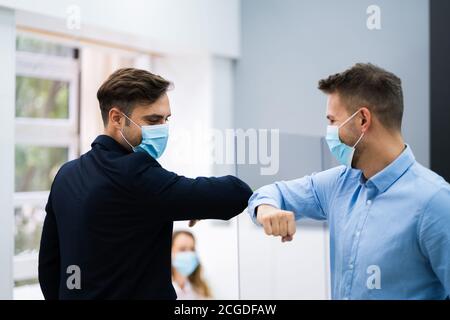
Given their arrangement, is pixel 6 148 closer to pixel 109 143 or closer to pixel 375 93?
pixel 109 143

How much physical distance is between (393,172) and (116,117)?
0.51 m

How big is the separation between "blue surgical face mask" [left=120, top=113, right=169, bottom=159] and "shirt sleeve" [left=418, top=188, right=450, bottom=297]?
48 centimetres

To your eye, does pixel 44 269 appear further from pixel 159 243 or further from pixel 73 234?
pixel 159 243

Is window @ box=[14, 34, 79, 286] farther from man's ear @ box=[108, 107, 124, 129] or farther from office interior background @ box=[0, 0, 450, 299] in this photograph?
man's ear @ box=[108, 107, 124, 129]

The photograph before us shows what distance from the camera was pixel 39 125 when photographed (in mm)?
2443

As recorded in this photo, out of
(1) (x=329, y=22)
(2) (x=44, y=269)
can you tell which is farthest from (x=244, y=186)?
(1) (x=329, y=22)

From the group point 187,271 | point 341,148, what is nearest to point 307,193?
point 341,148

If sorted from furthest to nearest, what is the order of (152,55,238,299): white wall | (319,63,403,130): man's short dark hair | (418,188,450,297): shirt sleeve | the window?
the window < (152,55,238,299): white wall < (319,63,403,130): man's short dark hair < (418,188,450,297): shirt sleeve

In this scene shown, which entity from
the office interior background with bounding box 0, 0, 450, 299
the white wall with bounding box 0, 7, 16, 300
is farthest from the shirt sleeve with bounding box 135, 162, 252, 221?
the white wall with bounding box 0, 7, 16, 300

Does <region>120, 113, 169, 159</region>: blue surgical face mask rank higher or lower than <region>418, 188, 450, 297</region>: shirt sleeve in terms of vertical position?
higher

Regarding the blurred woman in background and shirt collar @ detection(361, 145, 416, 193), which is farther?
the blurred woman in background

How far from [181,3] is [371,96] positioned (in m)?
1.17

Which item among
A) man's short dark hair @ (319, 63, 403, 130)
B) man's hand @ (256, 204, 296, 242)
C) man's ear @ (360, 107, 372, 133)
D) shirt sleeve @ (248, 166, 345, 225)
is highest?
man's short dark hair @ (319, 63, 403, 130)

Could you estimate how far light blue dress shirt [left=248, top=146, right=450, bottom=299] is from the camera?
84cm
